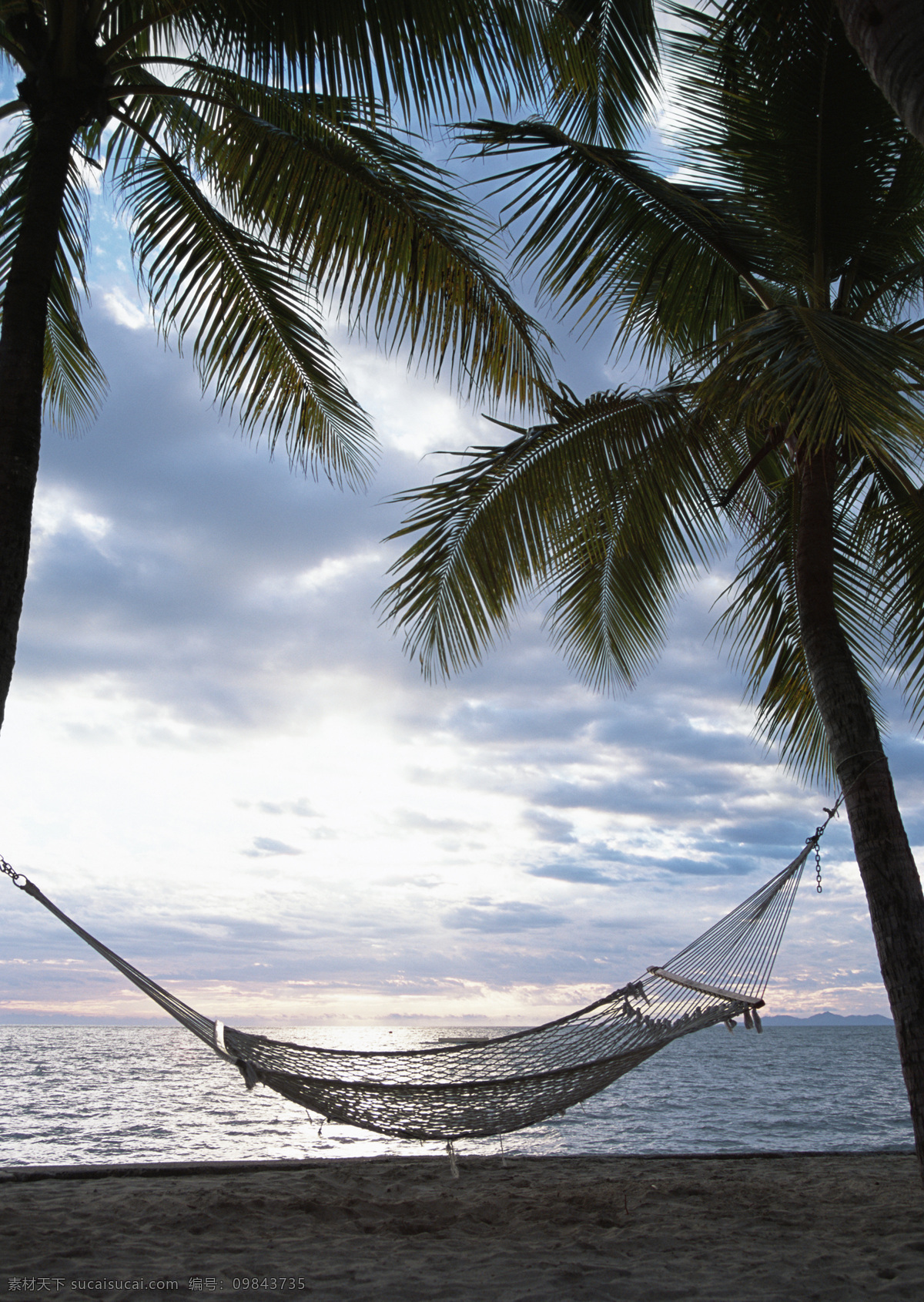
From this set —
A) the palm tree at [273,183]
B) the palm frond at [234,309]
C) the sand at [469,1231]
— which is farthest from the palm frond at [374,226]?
the sand at [469,1231]

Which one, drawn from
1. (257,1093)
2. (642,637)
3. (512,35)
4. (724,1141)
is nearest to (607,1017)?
(642,637)

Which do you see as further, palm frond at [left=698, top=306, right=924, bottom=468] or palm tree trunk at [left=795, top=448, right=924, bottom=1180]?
palm tree trunk at [left=795, top=448, right=924, bottom=1180]

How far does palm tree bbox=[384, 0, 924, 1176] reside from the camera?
8.40ft

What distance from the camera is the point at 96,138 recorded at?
2721 mm

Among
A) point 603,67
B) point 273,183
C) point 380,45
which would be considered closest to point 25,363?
point 273,183

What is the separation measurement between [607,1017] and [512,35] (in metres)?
3.22

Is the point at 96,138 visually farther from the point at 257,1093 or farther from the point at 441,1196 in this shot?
the point at 257,1093

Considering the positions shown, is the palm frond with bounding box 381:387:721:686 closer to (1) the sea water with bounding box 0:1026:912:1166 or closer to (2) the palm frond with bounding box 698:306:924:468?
(2) the palm frond with bounding box 698:306:924:468

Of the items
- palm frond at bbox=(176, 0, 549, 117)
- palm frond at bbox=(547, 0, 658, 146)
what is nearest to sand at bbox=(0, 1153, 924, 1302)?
palm frond at bbox=(176, 0, 549, 117)

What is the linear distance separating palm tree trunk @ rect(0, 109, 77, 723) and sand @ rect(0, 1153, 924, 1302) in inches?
57.3

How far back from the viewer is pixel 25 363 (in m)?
2.13

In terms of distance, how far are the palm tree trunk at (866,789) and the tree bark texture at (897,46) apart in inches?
60.8

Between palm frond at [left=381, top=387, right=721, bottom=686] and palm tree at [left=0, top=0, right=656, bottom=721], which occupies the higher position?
palm tree at [left=0, top=0, right=656, bottom=721]

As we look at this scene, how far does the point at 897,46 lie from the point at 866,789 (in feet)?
6.56
